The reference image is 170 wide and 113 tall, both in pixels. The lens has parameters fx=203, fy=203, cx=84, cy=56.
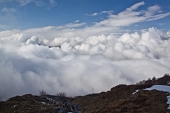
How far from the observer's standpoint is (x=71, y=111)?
36.4 m

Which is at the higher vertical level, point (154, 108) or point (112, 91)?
point (112, 91)

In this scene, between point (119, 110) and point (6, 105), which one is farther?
point (6, 105)

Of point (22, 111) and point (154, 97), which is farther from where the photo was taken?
point (22, 111)

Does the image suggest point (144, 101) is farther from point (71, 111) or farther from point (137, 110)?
point (71, 111)

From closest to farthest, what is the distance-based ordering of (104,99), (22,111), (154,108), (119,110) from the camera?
(154,108) < (119,110) < (22,111) < (104,99)

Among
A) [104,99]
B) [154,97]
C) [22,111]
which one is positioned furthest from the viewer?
[104,99]

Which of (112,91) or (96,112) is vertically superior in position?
(112,91)

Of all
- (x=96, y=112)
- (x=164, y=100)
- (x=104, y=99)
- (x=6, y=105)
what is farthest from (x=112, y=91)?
(x=6, y=105)

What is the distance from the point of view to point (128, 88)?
53812 millimetres

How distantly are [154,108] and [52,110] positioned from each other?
19803mm

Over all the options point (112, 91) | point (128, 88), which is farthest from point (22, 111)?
point (128, 88)

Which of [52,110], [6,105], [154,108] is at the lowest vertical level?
[154,108]

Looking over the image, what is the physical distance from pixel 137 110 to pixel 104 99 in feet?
67.8

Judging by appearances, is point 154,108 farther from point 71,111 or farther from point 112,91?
Result: point 112,91
